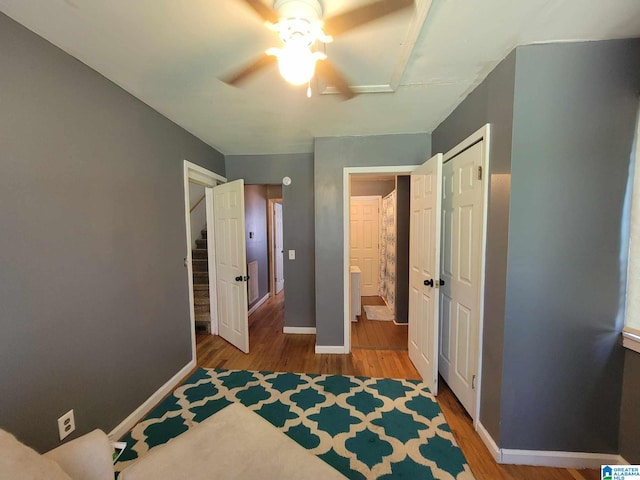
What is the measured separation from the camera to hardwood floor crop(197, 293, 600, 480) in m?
1.44

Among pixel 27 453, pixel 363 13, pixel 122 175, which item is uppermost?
pixel 363 13

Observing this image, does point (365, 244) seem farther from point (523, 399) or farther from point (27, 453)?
point (27, 453)

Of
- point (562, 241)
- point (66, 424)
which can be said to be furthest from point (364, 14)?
point (66, 424)

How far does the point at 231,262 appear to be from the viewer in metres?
2.95

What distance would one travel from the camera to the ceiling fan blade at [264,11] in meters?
0.90

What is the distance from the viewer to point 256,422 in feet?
3.71

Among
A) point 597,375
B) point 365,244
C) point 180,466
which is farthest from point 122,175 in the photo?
point 365,244

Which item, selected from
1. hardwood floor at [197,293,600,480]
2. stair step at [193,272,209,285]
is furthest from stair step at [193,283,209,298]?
→ hardwood floor at [197,293,600,480]

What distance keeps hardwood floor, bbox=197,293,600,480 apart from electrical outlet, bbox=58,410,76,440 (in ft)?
3.99

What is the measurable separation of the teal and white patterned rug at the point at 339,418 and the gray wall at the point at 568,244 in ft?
1.72

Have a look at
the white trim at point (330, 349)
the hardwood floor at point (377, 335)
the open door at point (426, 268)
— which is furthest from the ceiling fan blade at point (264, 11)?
the hardwood floor at point (377, 335)

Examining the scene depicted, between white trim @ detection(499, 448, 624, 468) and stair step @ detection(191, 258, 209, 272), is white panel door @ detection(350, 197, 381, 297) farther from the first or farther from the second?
white trim @ detection(499, 448, 624, 468)

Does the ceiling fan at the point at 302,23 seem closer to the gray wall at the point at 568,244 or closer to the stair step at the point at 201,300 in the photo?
the gray wall at the point at 568,244

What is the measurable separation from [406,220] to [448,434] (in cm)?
255
